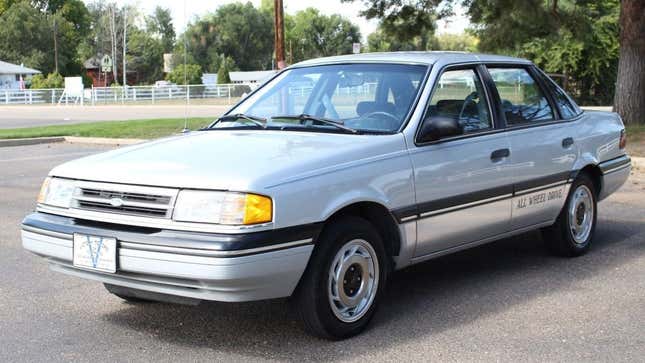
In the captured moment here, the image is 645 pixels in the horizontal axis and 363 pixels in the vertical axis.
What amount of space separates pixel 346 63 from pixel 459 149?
3.40ft

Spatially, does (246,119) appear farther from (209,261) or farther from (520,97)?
(520,97)

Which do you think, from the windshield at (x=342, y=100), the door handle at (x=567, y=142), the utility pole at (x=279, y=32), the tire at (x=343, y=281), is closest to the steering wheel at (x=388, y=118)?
the windshield at (x=342, y=100)

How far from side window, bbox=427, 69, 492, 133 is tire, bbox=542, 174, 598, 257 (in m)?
1.21

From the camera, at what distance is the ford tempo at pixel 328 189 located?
4.26m

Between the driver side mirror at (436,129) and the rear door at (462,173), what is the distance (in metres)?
0.04

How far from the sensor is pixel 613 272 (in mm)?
6250

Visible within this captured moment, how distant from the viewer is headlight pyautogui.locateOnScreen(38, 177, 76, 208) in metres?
4.72

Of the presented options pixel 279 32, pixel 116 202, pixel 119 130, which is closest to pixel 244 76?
pixel 119 130

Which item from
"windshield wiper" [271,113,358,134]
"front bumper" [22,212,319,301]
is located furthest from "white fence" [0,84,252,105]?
"front bumper" [22,212,319,301]

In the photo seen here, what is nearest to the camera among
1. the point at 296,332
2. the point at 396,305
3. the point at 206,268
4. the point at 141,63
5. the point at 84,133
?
the point at 206,268

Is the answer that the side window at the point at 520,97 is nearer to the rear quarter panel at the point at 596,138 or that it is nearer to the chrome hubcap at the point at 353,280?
the rear quarter panel at the point at 596,138

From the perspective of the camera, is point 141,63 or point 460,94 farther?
point 141,63

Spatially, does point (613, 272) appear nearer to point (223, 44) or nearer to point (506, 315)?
point (506, 315)

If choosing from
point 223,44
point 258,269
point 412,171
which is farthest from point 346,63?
point 223,44
